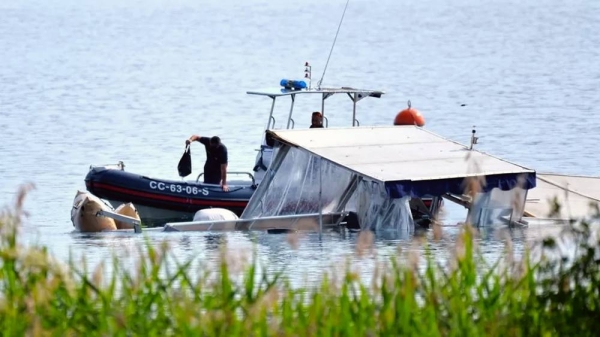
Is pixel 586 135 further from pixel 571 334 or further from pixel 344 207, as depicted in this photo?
pixel 571 334

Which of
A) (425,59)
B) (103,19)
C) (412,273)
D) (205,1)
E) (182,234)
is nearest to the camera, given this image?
(412,273)

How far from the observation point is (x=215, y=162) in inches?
977

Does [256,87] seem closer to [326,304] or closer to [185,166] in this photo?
[185,166]

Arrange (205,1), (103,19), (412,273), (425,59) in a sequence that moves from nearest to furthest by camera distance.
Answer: (412,273)
(425,59)
(103,19)
(205,1)

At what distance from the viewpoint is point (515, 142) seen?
130 feet

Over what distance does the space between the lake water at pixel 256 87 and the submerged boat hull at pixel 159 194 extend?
3.21 ft

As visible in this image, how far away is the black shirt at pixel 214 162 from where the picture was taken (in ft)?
80.5

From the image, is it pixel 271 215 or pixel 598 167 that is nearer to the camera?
pixel 271 215

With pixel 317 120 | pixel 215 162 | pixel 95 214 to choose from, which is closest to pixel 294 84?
pixel 317 120

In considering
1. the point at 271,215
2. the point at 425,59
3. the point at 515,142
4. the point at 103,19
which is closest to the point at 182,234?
the point at 271,215

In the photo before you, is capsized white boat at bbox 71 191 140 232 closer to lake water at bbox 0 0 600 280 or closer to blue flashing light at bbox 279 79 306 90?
lake water at bbox 0 0 600 280

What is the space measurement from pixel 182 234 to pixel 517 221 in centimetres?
462

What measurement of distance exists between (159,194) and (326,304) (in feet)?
56.0

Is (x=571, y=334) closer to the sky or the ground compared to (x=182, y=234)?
closer to the sky
